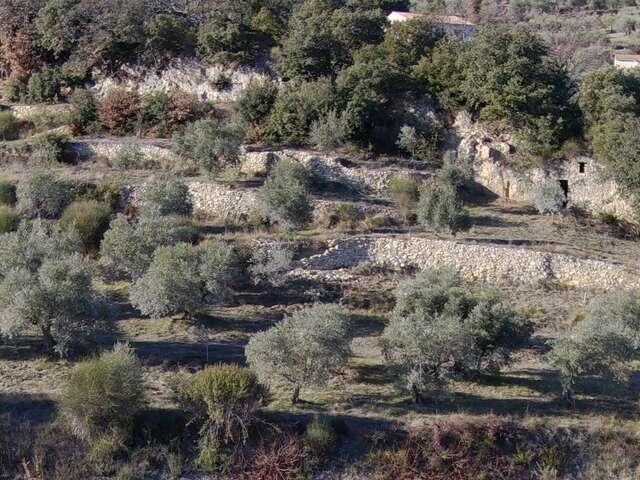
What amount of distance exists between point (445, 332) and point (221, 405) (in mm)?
5377

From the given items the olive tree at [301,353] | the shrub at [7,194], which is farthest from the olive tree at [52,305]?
the shrub at [7,194]

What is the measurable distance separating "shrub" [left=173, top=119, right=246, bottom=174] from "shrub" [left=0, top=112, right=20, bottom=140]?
10.1 m

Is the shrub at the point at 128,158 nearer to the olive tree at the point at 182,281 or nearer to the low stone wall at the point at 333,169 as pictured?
the low stone wall at the point at 333,169

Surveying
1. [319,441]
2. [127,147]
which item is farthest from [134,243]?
[127,147]

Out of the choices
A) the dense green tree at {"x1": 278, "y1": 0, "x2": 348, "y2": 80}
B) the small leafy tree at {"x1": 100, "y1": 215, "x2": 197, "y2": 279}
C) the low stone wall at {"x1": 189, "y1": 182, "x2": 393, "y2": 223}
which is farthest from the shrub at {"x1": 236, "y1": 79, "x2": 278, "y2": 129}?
the small leafy tree at {"x1": 100, "y1": 215, "x2": 197, "y2": 279}

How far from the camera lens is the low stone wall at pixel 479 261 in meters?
24.8

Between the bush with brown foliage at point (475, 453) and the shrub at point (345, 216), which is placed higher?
the shrub at point (345, 216)

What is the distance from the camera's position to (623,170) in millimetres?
29438

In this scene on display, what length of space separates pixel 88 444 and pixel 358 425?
5.77 metres

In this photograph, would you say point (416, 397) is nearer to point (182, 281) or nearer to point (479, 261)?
point (182, 281)

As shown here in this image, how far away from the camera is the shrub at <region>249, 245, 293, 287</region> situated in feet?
79.0

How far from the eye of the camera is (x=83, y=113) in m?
34.8

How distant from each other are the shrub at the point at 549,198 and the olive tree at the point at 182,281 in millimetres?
14111

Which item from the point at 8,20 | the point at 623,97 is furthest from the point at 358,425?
the point at 8,20
